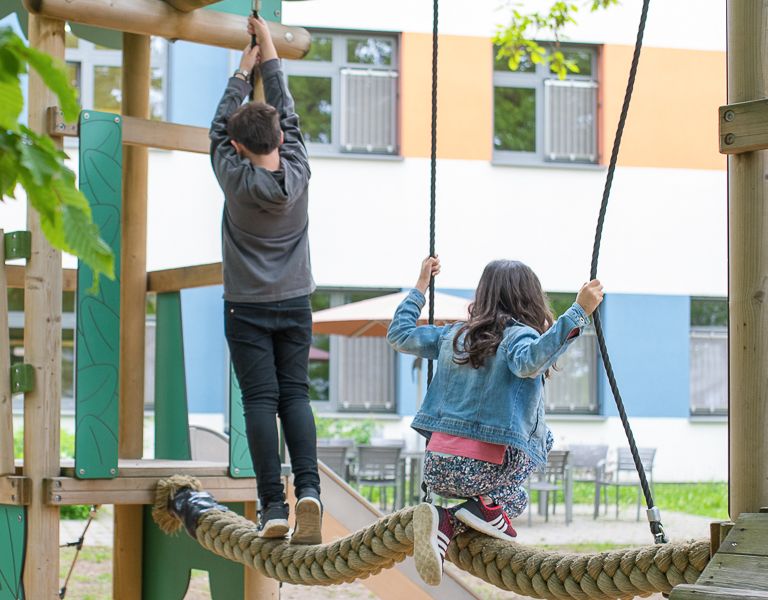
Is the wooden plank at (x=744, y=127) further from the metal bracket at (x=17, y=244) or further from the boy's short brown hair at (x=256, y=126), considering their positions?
the metal bracket at (x=17, y=244)

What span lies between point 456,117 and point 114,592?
41.1 ft

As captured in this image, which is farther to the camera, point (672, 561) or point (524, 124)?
point (524, 124)

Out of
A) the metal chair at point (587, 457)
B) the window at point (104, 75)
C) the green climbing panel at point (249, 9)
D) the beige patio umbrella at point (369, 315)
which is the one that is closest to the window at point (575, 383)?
the metal chair at point (587, 457)

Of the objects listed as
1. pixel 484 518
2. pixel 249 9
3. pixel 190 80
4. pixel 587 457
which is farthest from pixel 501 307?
pixel 190 80

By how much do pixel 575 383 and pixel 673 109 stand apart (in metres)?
4.17

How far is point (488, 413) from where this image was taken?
3.55 meters

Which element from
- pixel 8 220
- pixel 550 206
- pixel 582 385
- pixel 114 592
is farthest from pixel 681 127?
pixel 114 592

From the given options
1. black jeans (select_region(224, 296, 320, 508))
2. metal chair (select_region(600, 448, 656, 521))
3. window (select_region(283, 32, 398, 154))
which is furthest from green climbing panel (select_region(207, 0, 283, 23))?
window (select_region(283, 32, 398, 154))

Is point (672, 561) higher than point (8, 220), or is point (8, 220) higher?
point (8, 220)

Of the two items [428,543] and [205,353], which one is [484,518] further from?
[205,353]

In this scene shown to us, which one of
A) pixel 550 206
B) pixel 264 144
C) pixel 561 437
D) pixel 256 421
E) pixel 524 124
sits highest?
pixel 524 124

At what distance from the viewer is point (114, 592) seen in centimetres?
561

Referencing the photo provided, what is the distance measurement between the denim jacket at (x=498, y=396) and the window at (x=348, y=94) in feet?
45.0

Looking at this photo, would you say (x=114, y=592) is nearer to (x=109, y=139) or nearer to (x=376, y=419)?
(x=109, y=139)
